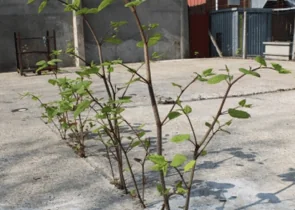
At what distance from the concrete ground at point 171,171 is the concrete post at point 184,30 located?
9398 mm

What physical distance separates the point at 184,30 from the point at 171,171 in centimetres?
1235

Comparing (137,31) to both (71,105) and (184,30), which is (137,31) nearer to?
(184,30)

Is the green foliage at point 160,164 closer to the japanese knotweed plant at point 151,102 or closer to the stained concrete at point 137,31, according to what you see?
the japanese knotweed plant at point 151,102

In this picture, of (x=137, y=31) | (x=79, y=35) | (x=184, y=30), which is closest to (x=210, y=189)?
(x=79, y=35)

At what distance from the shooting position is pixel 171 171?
2955 millimetres

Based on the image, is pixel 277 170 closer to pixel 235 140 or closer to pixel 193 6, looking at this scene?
pixel 235 140

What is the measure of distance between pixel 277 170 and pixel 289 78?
592 centimetres

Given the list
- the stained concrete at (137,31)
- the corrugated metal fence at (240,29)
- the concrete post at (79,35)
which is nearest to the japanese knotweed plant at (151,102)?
the concrete post at (79,35)

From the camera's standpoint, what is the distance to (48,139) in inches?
159

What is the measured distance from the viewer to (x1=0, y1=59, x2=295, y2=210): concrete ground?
2.44 meters

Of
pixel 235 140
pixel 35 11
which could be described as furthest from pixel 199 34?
pixel 235 140

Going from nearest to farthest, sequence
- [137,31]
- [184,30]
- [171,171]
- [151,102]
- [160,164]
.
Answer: [160,164]
[151,102]
[171,171]
[137,31]
[184,30]

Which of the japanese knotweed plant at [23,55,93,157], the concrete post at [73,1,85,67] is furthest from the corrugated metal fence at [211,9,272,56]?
the japanese knotweed plant at [23,55,93,157]

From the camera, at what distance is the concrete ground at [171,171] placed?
8.01 ft
